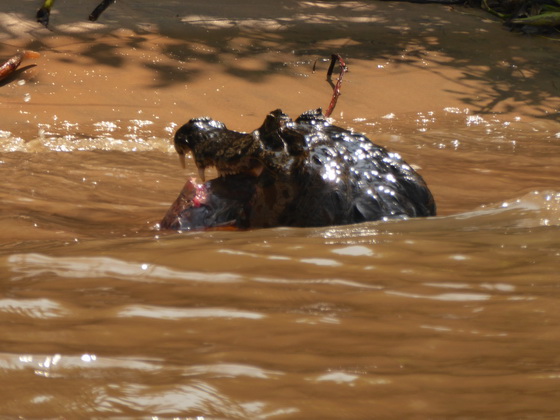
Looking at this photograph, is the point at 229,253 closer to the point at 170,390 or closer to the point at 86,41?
the point at 170,390

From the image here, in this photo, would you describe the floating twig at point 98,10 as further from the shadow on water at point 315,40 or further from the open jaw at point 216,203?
the open jaw at point 216,203

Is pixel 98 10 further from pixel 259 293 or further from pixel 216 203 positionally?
pixel 259 293

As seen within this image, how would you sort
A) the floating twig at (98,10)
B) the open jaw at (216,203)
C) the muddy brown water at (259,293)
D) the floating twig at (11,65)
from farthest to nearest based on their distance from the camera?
the floating twig at (98,10) < the floating twig at (11,65) < the open jaw at (216,203) < the muddy brown water at (259,293)

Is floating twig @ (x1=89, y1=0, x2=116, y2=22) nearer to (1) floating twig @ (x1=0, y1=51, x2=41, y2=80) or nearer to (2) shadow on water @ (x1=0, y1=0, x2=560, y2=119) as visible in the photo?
(2) shadow on water @ (x1=0, y1=0, x2=560, y2=119)

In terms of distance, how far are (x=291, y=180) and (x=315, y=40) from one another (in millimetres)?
4893

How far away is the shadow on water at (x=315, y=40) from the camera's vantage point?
6926 millimetres

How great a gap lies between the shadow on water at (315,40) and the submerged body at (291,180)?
332cm

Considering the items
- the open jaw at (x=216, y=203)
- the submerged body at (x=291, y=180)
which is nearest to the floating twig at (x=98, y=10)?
the submerged body at (x=291, y=180)

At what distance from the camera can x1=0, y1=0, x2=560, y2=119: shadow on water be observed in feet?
22.7

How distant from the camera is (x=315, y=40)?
7770 millimetres

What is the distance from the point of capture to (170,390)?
1.30 m

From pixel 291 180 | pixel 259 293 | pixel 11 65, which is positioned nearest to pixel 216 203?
pixel 291 180

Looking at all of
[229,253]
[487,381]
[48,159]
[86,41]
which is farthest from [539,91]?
[487,381]

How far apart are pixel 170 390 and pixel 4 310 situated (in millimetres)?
536
